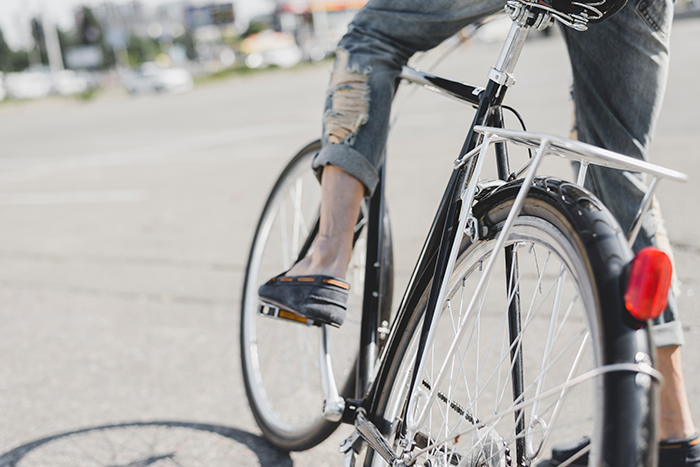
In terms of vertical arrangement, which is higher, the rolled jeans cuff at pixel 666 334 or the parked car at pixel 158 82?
the parked car at pixel 158 82

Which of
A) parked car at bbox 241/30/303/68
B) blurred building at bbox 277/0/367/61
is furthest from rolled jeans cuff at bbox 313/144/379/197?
blurred building at bbox 277/0/367/61

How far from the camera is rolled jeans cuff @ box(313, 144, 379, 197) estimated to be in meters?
1.55

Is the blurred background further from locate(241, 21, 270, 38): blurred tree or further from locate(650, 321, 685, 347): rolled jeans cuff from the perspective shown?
locate(650, 321, 685, 347): rolled jeans cuff

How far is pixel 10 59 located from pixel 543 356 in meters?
80.6

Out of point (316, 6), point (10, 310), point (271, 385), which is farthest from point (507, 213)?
point (316, 6)

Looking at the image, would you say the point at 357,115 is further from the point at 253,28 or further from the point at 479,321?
the point at 253,28

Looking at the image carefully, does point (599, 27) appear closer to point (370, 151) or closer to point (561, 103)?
point (370, 151)

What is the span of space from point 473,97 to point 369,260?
0.50 metres

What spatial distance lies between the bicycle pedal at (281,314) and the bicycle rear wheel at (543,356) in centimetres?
35

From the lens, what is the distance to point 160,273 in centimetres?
388

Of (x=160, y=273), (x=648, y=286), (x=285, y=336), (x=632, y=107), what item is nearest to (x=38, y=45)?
(x=160, y=273)

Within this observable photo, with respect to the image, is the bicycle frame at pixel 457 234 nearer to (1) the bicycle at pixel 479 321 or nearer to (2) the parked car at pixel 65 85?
(1) the bicycle at pixel 479 321

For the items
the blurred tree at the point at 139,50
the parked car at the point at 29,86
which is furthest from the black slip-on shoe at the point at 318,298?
the blurred tree at the point at 139,50

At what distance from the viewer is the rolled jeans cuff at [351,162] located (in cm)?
155
